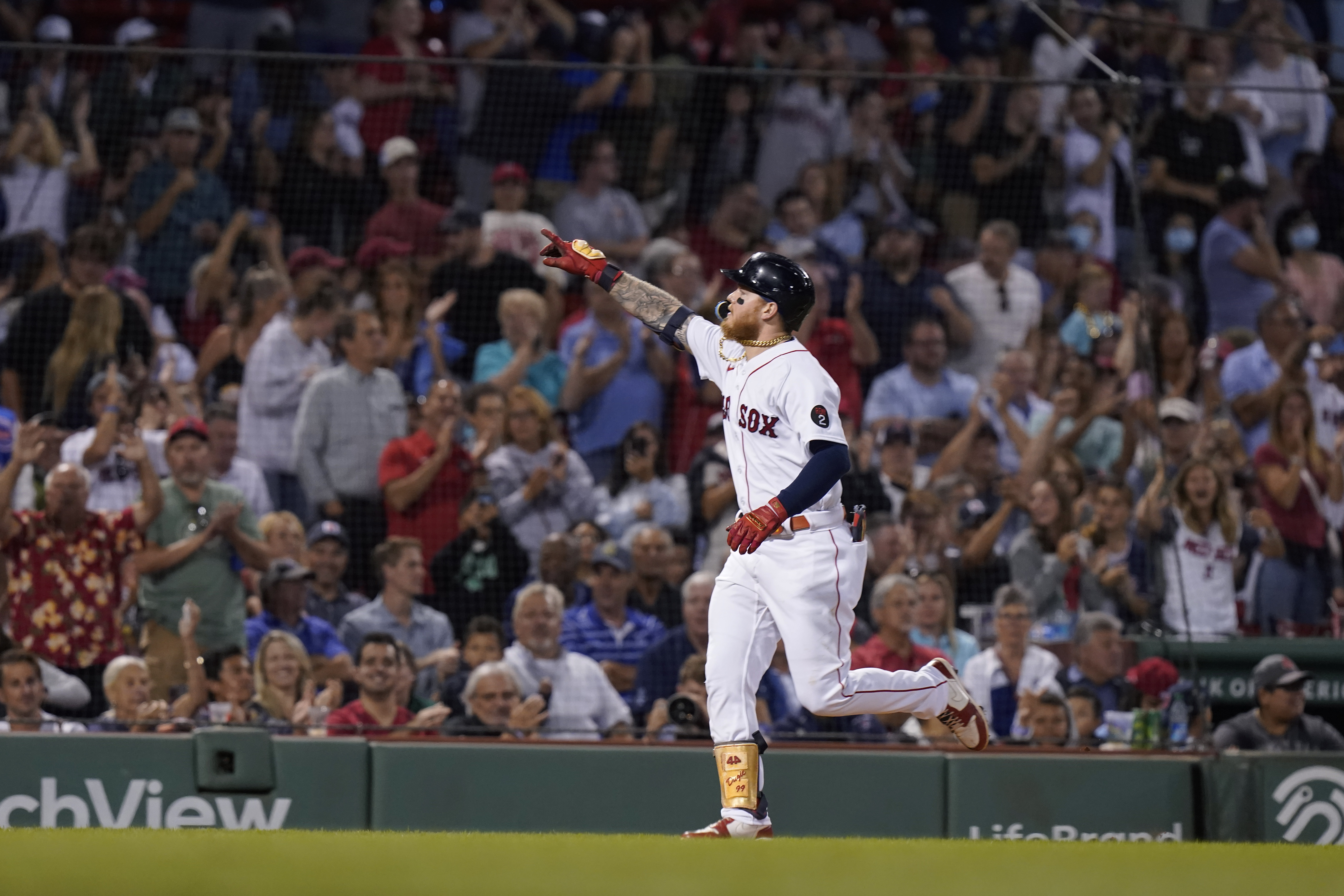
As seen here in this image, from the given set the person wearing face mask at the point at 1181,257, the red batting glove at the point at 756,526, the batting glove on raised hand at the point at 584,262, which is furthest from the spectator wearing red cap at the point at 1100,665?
the person wearing face mask at the point at 1181,257

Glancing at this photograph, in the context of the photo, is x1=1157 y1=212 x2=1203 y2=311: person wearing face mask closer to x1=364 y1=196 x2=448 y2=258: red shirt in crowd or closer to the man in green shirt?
x1=364 y1=196 x2=448 y2=258: red shirt in crowd

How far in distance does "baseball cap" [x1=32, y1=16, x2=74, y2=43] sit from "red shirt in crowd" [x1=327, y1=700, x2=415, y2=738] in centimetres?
578

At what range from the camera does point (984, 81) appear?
7395 millimetres

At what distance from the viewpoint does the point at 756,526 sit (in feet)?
16.9

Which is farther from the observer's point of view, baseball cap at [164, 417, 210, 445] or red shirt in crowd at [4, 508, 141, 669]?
baseball cap at [164, 417, 210, 445]

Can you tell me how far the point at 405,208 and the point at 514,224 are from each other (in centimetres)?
62

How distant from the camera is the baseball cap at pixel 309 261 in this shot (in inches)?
357

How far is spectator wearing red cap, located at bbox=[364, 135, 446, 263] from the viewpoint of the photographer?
9523mm

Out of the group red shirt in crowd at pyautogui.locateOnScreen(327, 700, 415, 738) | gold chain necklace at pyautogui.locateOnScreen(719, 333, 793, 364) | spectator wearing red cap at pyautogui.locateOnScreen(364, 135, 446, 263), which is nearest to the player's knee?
gold chain necklace at pyautogui.locateOnScreen(719, 333, 793, 364)

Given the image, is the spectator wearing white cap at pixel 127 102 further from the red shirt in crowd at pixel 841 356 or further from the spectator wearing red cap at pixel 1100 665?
the spectator wearing red cap at pixel 1100 665

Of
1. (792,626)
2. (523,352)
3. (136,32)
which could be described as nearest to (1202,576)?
(523,352)

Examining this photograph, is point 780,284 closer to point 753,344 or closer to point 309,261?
point 753,344

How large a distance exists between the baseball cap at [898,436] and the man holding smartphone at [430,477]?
2032 millimetres

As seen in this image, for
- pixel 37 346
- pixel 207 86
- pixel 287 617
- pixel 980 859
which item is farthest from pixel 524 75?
pixel 980 859
